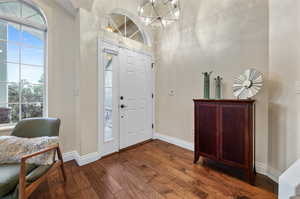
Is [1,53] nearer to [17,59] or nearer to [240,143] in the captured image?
[17,59]

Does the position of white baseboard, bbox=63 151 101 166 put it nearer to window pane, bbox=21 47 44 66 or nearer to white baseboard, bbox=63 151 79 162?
white baseboard, bbox=63 151 79 162

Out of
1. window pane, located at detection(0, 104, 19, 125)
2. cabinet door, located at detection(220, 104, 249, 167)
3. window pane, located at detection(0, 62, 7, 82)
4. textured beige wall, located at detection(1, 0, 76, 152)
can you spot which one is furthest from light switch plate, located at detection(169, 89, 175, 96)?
window pane, located at detection(0, 62, 7, 82)

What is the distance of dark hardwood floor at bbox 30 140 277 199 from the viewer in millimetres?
1608

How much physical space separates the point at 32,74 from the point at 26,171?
5.19 ft

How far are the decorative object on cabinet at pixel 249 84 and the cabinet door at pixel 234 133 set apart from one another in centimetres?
22

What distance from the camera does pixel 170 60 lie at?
10.8 ft

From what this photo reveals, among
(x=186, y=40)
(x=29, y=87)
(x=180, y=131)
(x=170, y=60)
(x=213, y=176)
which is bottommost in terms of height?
(x=213, y=176)

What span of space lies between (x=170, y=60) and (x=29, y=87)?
9.07ft

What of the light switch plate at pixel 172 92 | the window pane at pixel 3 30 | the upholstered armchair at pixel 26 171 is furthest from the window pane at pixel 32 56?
the light switch plate at pixel 172 92

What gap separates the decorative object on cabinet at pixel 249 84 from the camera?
1826 millimetres

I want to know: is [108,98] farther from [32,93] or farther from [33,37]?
[33,37]

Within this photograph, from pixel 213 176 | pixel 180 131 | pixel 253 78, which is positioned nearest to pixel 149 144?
pixel 180 131

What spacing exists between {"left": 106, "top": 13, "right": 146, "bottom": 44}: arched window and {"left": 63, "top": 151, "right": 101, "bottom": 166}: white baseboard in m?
2.36

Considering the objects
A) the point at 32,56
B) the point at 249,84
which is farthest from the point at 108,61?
the point at 249,84
